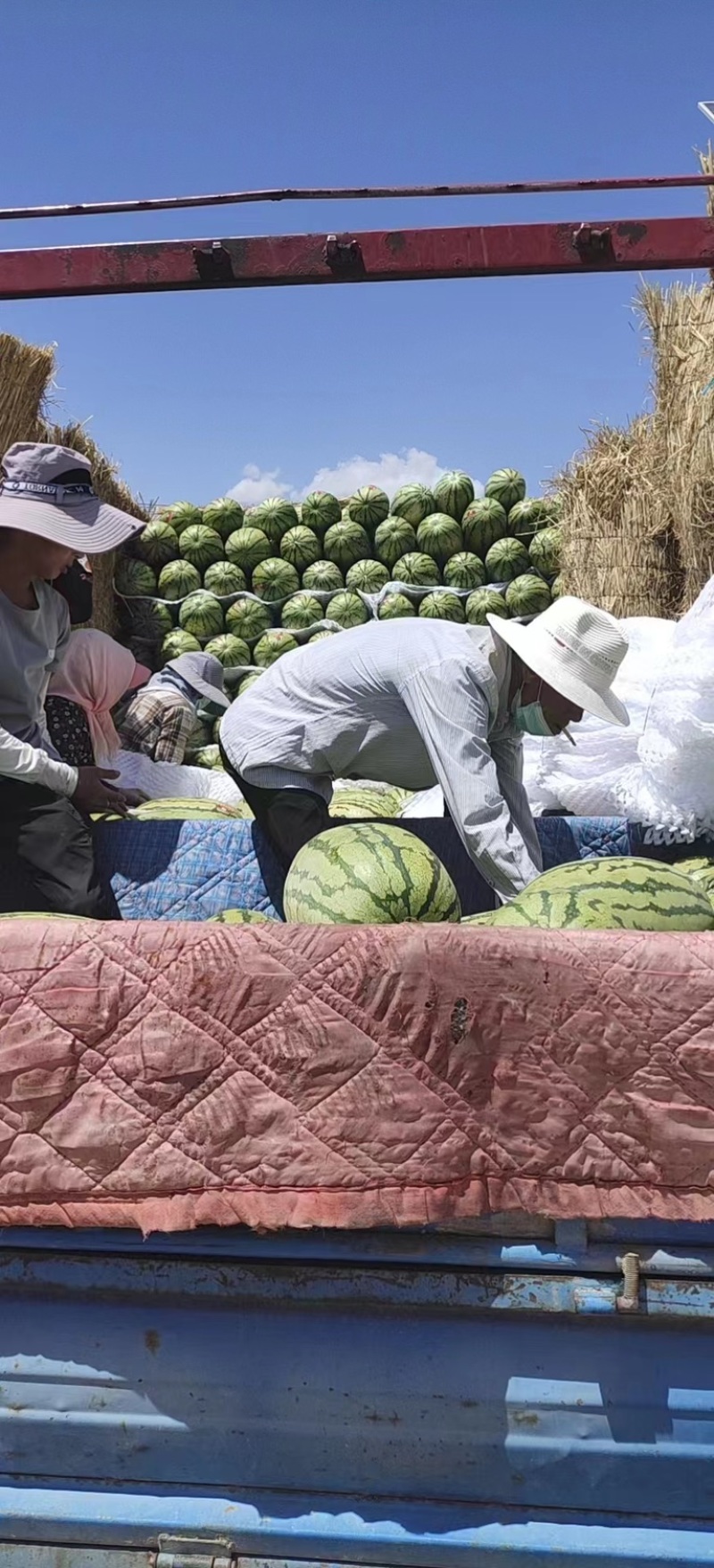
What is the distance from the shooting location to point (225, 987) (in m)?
1.45

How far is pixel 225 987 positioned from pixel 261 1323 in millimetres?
440

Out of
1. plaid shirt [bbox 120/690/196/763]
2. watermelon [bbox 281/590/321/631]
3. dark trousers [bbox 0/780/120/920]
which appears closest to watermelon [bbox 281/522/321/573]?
watermelon [bbox 281/590/321/631]

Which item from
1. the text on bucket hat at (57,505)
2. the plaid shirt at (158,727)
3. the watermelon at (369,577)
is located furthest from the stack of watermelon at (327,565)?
the text on bucket hat at (57,505)

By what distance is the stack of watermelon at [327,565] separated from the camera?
25.7ft

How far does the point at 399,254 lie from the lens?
2.57 metres

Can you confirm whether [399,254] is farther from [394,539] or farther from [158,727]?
[394,539]

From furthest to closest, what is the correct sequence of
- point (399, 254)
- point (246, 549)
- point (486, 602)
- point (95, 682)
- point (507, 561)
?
point (246, 549), point (507, 561), point (486, 602), point (95, 682), point (399, 254)

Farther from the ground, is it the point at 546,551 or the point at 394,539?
the point at 394,539

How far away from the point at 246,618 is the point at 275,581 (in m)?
0.41

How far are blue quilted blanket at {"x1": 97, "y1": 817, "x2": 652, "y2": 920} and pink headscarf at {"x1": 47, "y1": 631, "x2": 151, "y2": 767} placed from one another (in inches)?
46.3

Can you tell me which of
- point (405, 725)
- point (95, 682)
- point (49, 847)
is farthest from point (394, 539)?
point (49, 847)

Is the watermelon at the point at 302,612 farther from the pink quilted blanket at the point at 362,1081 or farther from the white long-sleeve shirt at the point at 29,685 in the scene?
the pink quilted blanket at the point at 362,1081

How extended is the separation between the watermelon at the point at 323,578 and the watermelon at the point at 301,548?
75mm

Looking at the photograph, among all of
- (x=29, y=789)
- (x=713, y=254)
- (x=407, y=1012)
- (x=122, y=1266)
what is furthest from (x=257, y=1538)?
(x=713, y=254)
